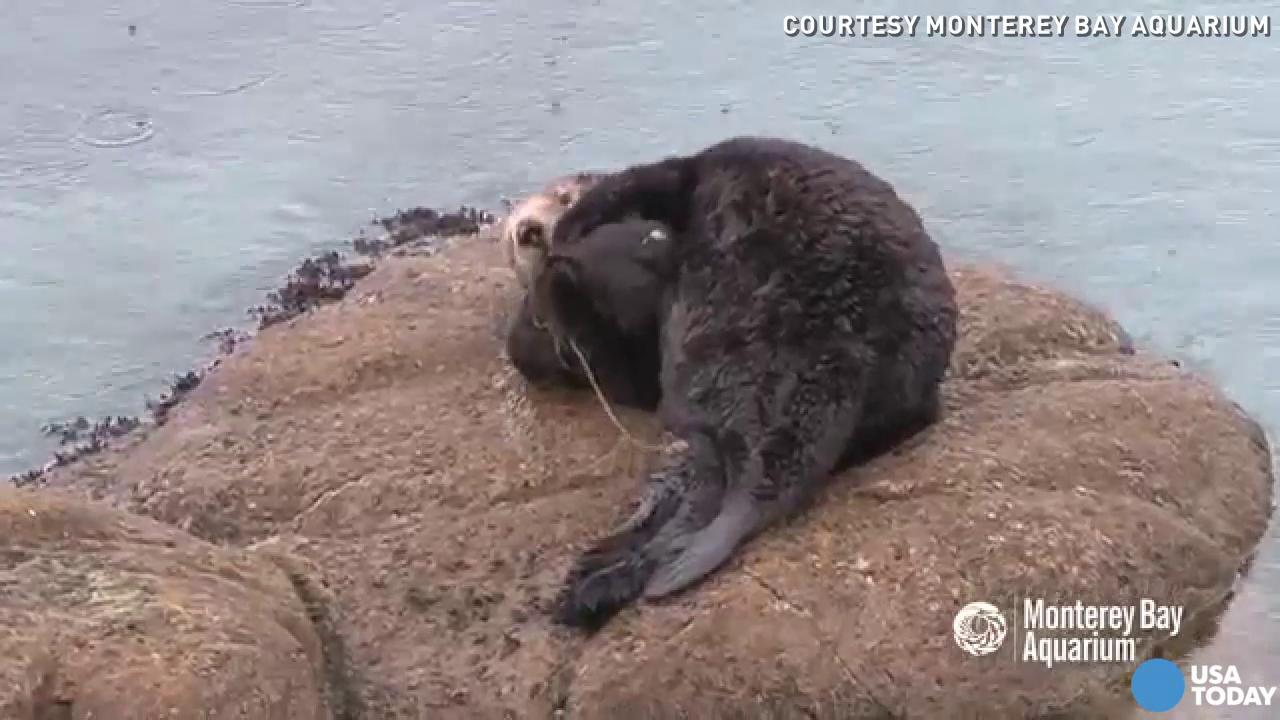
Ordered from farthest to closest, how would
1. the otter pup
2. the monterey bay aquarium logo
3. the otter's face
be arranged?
the otter's face → the otter pup → the monterey bay aquarium logo

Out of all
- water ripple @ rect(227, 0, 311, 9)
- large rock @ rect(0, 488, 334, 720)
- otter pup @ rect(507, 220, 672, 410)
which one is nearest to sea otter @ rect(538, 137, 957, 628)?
otter pup @ rect(507, 220, 672, 410)

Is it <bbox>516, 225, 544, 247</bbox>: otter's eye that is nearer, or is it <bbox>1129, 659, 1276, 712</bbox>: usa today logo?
<bbox>1129, 659, 1276, 712</bbox>: usa today logo

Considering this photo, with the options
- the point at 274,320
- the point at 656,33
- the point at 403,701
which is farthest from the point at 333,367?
the point at 656,33

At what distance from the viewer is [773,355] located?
17.1ft

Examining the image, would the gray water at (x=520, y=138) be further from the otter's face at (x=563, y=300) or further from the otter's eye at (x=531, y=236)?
the otter's face at (x=563, y=300)

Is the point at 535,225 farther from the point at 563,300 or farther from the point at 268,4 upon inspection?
the point at 268,4

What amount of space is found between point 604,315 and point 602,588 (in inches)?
50.1

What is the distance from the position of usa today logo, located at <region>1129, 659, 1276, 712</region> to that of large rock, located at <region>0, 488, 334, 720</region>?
2.16 metres

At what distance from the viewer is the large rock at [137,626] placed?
4160 mm

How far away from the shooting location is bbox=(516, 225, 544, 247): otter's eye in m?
6.55

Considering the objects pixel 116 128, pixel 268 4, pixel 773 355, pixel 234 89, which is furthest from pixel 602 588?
pixel 268 4

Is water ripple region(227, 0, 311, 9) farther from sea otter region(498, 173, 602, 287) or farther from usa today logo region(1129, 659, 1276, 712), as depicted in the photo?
usa today logo region(1129, 659, 1276, 712)

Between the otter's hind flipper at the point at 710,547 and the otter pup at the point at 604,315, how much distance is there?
946 millimetres

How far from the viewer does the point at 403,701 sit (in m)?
4.87
